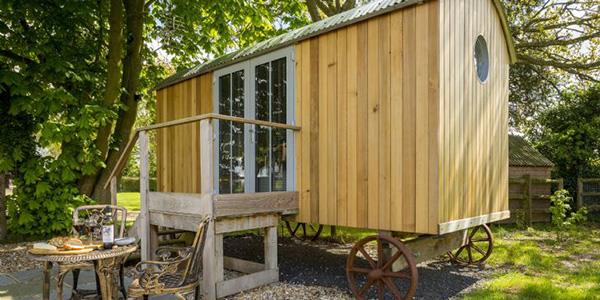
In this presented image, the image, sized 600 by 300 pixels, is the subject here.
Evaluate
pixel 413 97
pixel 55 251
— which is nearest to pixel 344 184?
pixel 413 97

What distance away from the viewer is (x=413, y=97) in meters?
4.67

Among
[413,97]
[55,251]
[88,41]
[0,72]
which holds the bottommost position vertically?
[55,251]

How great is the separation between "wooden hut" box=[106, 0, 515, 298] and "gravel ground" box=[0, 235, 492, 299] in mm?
800

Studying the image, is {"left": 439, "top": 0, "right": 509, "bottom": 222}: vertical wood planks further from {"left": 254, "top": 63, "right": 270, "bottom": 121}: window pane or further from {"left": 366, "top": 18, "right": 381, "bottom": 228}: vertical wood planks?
{"left": 254, "top": 63, "right": 270, "bottom": 121}: window pane

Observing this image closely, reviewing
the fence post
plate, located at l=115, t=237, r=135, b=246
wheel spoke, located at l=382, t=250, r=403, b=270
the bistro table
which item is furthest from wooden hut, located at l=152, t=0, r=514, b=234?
the fence post

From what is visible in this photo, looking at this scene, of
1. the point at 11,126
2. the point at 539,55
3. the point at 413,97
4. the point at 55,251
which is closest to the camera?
the point at 55,251

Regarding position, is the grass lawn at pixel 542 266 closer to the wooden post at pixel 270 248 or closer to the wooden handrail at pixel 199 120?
the wooden post at pixel 270 248

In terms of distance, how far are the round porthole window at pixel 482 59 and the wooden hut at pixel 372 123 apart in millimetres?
15

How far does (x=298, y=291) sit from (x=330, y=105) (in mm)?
2271

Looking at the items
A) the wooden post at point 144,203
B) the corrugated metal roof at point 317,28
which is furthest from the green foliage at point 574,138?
the wooden post at point 144,203

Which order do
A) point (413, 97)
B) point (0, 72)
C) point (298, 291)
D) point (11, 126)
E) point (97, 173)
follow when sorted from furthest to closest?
point (97, 173)
point (11, 126)
point (0, 72)
point (298, 291)
point (413, 97)

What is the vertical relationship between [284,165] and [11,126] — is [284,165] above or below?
below

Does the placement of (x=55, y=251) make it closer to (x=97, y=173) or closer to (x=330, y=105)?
(x=330, y=105)

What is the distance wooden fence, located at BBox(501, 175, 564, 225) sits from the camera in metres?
10.5
